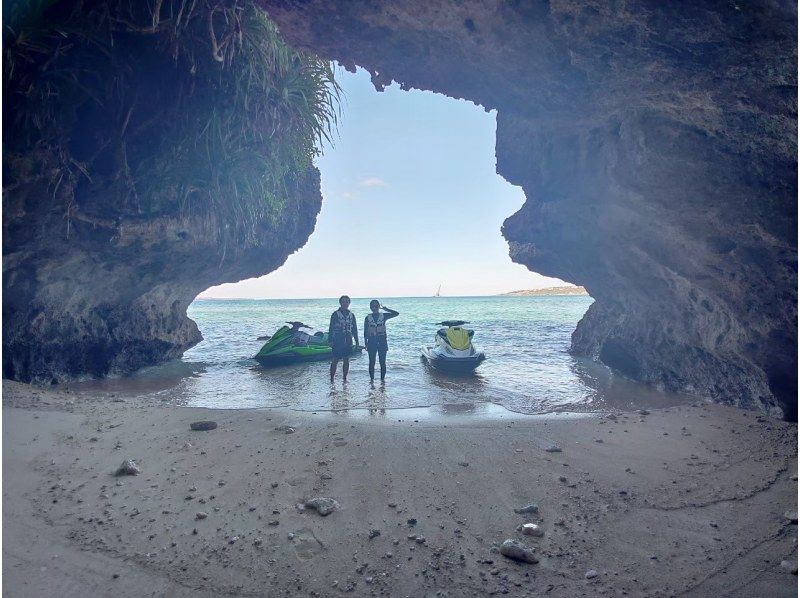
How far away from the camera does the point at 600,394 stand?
8609mm

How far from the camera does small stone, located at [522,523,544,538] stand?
299 cm

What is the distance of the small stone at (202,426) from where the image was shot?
5.32 m

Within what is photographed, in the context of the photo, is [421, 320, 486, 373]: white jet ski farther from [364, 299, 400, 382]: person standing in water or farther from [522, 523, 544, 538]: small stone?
[522, 523, 544, 538]: small stone

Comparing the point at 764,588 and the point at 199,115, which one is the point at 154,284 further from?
the point at 764,588

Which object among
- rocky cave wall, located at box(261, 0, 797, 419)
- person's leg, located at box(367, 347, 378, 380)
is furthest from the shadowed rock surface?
person's leg, located at box(367, 347, 378, 380)

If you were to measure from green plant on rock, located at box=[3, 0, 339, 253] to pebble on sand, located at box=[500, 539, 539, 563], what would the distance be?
7129 millimetres

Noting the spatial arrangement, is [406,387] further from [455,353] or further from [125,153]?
[125,153]

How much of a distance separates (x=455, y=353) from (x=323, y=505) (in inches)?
309

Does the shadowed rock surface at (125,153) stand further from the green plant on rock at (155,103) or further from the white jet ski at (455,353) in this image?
the white jet ski at (455,353)

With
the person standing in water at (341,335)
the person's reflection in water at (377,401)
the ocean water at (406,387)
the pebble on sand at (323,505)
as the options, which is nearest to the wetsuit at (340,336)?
the person standing in water at (341,335)

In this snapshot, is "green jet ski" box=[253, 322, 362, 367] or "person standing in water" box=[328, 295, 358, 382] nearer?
"person standing in water" box=[328, 295, 358, 382]

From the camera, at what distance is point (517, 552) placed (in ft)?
8.91

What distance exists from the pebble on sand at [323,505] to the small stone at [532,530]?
4.90ft

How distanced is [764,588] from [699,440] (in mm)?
3254
